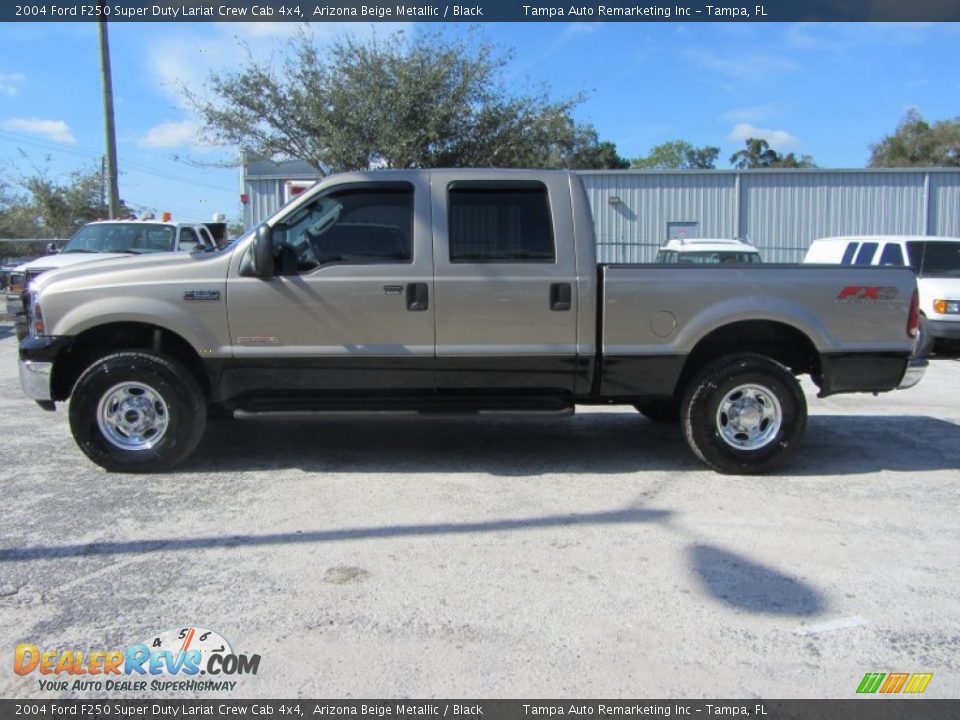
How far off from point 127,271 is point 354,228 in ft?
5.17

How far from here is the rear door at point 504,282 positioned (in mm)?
5246

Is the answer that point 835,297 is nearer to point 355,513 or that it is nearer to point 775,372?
point 775,372

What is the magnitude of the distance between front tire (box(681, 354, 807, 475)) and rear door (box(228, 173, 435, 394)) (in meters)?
1.95

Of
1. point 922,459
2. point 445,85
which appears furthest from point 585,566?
point 445,85

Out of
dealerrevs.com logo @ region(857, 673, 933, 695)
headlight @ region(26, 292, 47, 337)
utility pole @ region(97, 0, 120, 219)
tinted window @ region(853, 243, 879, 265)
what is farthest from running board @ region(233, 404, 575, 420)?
utility pole @ region(97, 0, 120, 219)

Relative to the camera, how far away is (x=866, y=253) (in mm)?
12461

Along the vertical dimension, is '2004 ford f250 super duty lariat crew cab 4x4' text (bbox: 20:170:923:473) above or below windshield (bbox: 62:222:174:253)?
below

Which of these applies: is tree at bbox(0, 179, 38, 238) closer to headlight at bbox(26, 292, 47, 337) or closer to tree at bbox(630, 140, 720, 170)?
headlight at bbox(26, 292, 47, 337)

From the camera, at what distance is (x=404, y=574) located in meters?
3.78

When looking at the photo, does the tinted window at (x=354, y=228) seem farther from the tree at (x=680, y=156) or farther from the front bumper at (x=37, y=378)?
the tree at (x=680, y=156)

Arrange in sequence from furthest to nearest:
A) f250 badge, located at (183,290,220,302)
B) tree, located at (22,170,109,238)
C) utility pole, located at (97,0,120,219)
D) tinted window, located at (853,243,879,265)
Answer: tree, located at (22,170,109,238)
utility pole, located at (97,0,120,219)
tinted window, located at (853,243,879,265)
f250 badge, located at (183,290,220,302)

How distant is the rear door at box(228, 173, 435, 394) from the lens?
17.0 ft

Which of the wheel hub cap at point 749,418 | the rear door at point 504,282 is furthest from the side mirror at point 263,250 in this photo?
the wheel hub cap at point 749,418

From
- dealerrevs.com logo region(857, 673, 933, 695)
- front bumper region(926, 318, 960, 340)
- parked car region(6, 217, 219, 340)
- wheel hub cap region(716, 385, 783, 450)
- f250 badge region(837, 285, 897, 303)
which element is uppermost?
parked car region(6, 217, 219, 340)
